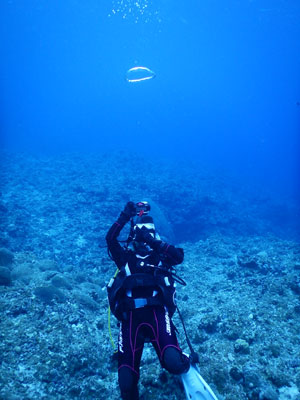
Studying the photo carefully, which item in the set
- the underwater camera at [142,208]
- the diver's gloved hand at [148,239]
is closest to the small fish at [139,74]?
the underwater camera at [142,208]

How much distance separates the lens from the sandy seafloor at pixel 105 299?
459cm

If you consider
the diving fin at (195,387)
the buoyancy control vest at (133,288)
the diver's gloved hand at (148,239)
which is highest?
the diver's gloved hand at (148,239)

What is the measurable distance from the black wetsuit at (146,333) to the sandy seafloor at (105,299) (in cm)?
111

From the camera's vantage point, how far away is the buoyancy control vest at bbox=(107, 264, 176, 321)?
3867 mm


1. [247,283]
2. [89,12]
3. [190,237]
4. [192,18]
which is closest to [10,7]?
[89,12]

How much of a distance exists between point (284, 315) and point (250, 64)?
134149 millimetres

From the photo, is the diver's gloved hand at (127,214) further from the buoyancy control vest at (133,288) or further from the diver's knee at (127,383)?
the diver's knee at (127,383)

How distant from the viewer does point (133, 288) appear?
4059 millimetres

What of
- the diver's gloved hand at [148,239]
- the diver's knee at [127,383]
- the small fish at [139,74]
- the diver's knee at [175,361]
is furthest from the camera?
the small fish at [139,74]

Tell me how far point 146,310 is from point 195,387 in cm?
133

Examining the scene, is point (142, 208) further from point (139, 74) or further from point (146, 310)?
point (139, 74)

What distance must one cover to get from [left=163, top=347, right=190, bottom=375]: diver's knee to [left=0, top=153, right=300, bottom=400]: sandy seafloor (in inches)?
49.7

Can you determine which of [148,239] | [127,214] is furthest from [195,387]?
[127,214]

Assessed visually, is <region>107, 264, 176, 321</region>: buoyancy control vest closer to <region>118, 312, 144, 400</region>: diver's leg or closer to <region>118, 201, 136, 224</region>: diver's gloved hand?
<region>118, 312, 144, 400</region>: diver's leg
